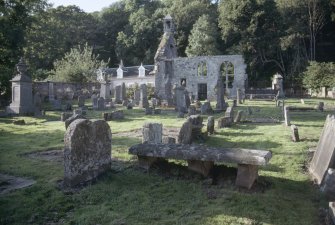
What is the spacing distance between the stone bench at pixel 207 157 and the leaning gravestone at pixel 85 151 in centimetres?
65

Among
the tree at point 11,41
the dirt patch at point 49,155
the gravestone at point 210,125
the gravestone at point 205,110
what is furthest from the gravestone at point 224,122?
the tree at point 11,41

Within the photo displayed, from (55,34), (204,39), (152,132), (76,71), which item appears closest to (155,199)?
(152,132)

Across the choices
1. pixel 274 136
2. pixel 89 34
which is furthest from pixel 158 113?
pixel 89 34

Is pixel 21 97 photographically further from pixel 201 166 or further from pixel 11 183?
pixel 201 166

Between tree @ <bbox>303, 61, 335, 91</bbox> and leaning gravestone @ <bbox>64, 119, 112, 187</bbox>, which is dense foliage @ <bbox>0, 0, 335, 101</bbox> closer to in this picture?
tree @ <bbox>303, 61, 335, 91</bbox>

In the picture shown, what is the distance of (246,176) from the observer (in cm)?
→ 634

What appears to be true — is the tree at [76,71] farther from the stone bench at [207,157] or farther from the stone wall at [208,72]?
the stone bench at [207,157]

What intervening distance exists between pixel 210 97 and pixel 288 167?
29.8 meters

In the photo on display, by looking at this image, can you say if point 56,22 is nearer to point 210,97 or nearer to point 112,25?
point 112,25

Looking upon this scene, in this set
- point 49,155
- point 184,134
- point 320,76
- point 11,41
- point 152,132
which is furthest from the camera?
point 320,76

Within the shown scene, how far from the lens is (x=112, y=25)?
67.4m

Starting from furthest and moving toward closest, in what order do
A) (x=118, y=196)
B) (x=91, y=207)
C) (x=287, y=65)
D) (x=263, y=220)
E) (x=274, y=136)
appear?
(x=287, y=65) < (x=274, y=136) < (x=118, y=196) < (x=91, y=207) < (x=263, y=220)

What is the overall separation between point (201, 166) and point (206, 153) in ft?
1.09

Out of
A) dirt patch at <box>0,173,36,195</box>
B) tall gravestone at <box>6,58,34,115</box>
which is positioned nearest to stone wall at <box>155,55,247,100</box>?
tall gravestone at <box>6,58,34,115</box>
